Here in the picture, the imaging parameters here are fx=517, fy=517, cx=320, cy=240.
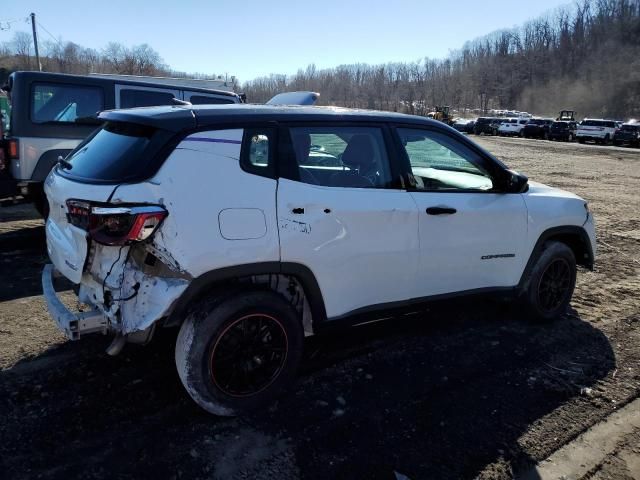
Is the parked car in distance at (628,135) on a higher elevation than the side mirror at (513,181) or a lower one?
higher

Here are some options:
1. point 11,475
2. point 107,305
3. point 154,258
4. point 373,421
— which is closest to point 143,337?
point 107,305

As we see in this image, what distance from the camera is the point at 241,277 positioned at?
10.00ft

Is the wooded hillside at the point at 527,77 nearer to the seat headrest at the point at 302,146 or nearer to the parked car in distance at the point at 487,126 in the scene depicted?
the parked car in distance at the point at 487,126

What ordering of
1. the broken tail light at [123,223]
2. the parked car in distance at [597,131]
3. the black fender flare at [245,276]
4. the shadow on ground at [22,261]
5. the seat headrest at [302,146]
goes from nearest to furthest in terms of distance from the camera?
the broken tail light at [123,223] → the black fender flare at [245,276] → the seat headrest at [302,146] → the shadow on ground at [22,261] → the parked car in distance at [597,131]

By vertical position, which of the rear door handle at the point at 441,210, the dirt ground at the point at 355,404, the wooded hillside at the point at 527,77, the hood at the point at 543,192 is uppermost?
the wooded hillside at the point at 527,77

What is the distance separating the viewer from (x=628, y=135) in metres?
35.6

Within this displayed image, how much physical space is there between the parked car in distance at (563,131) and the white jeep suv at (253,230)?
42046mm

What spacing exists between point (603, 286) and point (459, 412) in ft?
11.3

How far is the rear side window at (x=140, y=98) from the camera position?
24.9ft

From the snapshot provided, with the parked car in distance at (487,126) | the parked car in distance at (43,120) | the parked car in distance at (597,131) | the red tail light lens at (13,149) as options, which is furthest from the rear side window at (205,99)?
the parked car in distance at (487,126)

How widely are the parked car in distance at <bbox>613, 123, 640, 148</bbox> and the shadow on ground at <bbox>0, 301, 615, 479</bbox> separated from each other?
122ft

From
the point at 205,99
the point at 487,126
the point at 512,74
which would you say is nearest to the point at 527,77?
the point at 512,74

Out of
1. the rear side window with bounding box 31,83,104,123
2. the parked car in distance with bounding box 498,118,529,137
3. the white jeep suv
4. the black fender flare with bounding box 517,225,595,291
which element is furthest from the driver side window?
the parked car in distance with bounding box 498,118,529,137

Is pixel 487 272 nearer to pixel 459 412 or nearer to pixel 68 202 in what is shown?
pixel 459 412
